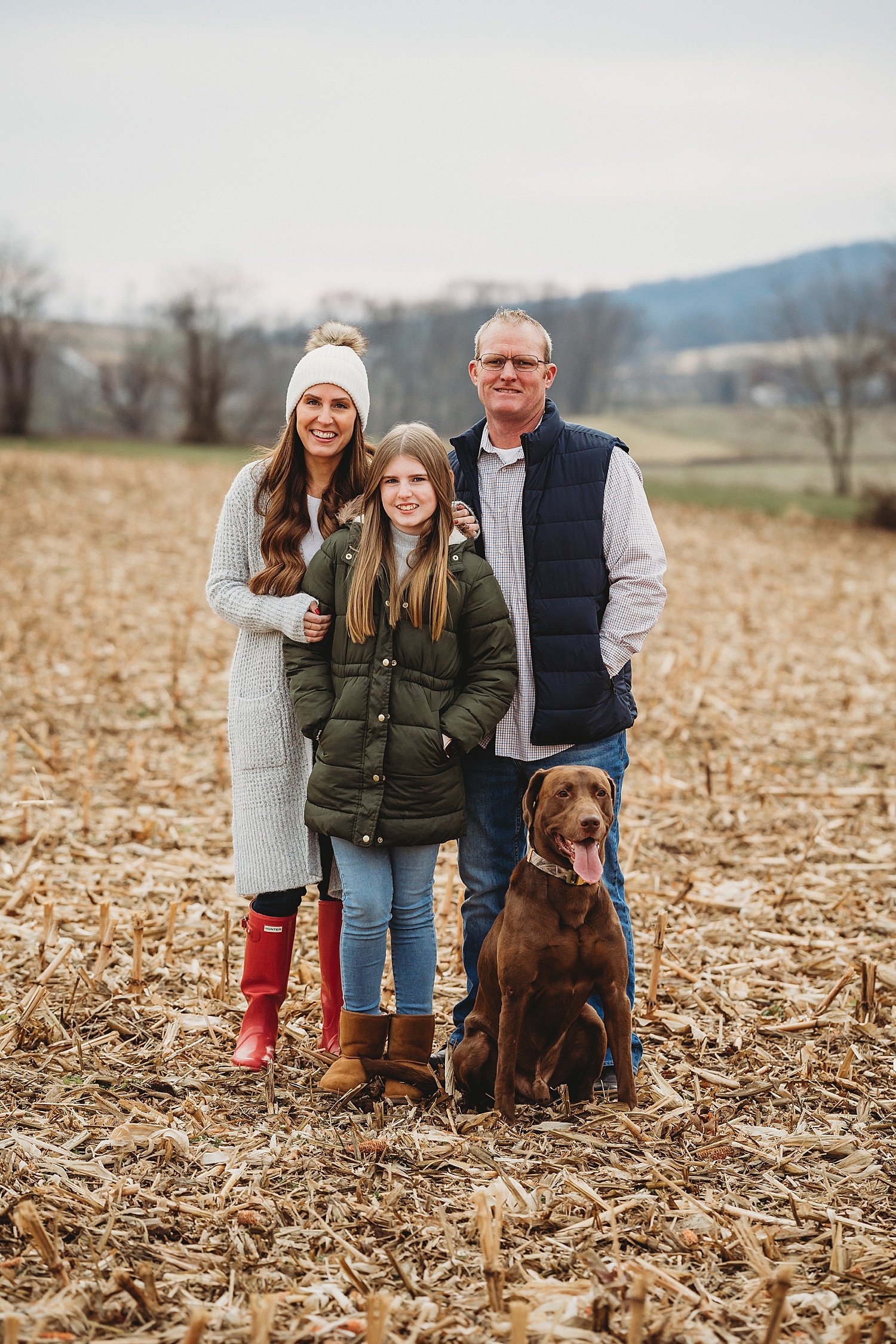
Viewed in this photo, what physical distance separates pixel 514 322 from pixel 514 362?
0.14 metres

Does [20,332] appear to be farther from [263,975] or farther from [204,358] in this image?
[263,975]

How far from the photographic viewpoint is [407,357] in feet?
117

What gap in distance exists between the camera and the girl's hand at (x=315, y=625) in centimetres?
405

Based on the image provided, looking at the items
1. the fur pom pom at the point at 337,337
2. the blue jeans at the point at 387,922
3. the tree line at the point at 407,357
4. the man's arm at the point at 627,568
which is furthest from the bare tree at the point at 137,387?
the blue jeans at the point at 387,922

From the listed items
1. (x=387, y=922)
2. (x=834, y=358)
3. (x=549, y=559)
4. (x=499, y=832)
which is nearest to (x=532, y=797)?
(x=499, y=832)

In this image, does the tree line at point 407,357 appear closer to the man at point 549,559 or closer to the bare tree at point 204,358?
the bare tree at point 204,358

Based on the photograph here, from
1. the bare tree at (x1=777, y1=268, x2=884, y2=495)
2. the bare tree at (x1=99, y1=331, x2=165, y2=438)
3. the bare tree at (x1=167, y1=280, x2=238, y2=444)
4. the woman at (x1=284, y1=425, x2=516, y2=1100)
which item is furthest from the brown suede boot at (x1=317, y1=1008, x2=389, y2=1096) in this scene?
the bare tree at (x1=99, y1=331, x2=165, y2=438)

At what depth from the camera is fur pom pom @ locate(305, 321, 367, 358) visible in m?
4.46

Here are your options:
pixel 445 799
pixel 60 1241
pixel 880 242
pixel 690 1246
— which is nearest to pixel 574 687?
pixel 445 799

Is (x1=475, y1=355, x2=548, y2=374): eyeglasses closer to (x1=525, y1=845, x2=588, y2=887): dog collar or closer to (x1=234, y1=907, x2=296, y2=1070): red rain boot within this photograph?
(x1=525, y1=845, x2=588, y2=887): dog collar

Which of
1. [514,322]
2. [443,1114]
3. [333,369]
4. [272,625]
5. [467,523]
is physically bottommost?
[443,1114]

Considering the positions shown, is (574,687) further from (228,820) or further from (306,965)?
(228,820)

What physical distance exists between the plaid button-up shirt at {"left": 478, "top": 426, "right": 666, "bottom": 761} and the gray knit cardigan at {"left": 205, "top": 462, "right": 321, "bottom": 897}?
2.67ft

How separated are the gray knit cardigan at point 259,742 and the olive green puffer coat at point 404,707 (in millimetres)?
343
